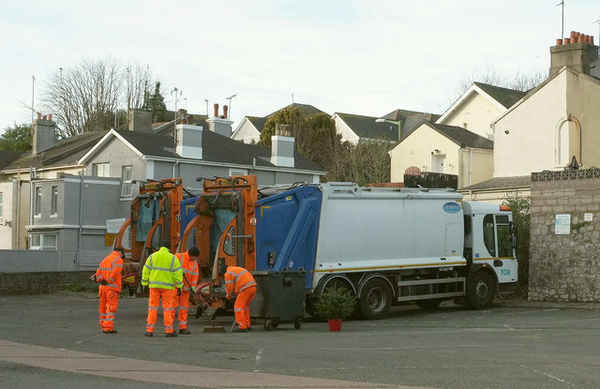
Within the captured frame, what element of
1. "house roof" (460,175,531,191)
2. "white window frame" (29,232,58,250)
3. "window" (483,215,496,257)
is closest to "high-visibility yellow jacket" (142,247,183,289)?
"window" (483,215,496,257)

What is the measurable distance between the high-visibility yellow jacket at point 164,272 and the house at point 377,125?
50278 mm

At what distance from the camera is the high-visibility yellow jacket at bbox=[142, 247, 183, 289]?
50.6ft

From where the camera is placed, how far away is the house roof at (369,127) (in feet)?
233

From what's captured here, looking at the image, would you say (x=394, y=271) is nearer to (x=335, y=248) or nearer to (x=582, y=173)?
(x=335, y=248)

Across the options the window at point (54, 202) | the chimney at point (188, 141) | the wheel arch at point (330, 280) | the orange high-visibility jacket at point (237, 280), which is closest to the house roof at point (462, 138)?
the chimney at point (188, 141)

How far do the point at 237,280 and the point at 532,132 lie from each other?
72.0ft

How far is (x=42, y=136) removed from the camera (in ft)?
173

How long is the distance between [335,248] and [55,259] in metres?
19.9

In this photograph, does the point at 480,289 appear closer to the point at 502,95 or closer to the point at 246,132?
the point at 502,95

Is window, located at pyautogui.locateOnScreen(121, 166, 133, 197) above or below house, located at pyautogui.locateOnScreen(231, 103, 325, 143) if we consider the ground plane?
below

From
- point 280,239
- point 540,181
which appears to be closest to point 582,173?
point 540,181

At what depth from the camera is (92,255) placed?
3781cm

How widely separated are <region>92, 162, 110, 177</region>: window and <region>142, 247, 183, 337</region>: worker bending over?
3011 cm

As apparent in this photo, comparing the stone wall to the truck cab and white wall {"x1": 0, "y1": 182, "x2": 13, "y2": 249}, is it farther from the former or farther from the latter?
white wall {"x1": 0, "y1": 182, "x2": 13, "y2": 249}
